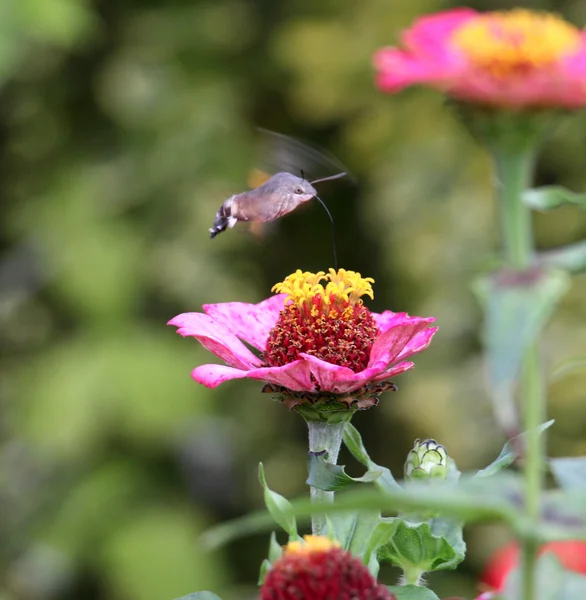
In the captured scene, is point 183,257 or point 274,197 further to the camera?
point 183,257

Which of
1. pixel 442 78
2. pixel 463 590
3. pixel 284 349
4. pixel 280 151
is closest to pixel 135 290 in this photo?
pixel 463 590

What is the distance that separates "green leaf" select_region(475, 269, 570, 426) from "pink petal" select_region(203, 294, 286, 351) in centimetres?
43

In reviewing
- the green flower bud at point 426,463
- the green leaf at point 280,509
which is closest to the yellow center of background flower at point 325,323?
the green flower bud at point 426,463

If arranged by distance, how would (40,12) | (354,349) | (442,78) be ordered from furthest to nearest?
(40,12)
(354,349)
(442,78)

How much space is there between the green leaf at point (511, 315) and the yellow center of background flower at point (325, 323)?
0.40 meters

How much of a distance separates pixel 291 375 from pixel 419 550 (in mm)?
165

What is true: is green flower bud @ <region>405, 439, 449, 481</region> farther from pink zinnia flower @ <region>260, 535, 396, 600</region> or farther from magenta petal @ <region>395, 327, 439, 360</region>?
pink zinnia flower @ <region>260, 535, 396, 600</region>

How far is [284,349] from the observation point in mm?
909

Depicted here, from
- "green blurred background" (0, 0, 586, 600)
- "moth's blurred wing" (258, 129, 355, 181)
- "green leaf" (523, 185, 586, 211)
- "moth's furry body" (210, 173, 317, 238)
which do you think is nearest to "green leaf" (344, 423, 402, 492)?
"green leaf" (523, 185, 586, 211)

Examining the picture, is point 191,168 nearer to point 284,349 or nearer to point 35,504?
point 35,504

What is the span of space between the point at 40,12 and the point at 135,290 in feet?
2.64

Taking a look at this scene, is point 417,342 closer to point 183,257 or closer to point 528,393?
point 528,393

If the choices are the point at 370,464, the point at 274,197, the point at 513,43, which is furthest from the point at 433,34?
the point at 274,197

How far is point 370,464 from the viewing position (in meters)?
0.69
